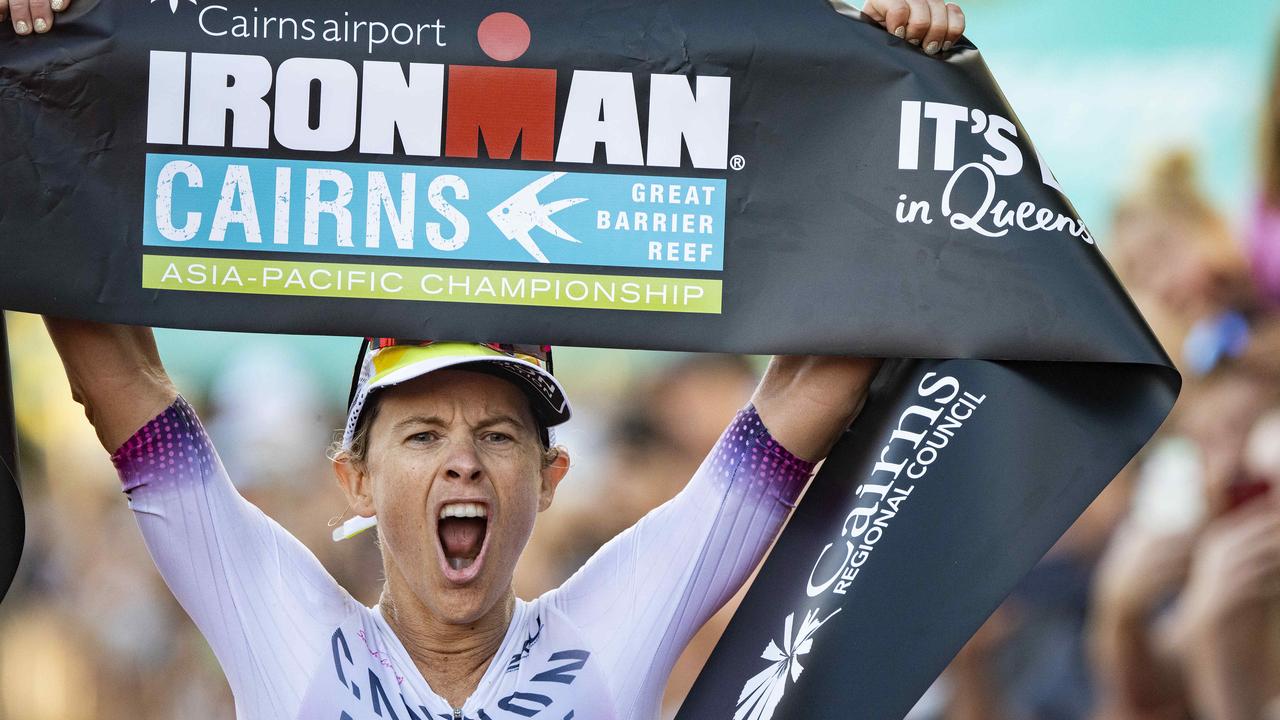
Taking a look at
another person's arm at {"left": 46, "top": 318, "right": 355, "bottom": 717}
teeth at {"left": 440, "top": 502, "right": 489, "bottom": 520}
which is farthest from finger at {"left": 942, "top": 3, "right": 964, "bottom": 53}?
another person's arm at {"left": 46, "top": 318, "right": 355, "bottom": 717}

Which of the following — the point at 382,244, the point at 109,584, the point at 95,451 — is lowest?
the point at 109,584

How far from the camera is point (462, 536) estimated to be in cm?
272

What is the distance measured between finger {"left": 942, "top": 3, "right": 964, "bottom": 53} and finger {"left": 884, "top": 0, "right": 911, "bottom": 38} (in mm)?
71

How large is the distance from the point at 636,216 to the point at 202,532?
0.96 metres

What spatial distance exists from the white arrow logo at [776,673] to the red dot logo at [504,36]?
1112mm

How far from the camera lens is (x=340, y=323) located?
2.56 meters

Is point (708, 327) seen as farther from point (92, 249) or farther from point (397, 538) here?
point (92, 249)

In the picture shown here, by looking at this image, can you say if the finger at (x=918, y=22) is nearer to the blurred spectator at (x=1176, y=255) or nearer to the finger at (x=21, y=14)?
the finger at (x=21, y=14)

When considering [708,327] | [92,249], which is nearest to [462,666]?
[708,327]

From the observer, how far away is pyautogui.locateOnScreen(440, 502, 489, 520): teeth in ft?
8.68

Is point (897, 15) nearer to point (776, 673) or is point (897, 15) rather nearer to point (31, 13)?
point (776, 673)

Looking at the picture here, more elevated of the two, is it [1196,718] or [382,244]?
[382,244]

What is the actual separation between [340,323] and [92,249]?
442 mm

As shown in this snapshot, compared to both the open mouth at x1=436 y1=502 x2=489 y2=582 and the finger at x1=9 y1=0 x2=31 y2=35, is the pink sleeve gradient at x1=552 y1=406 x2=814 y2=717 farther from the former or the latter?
the finger at x1=9 y1=0 x2=31 y2=35
